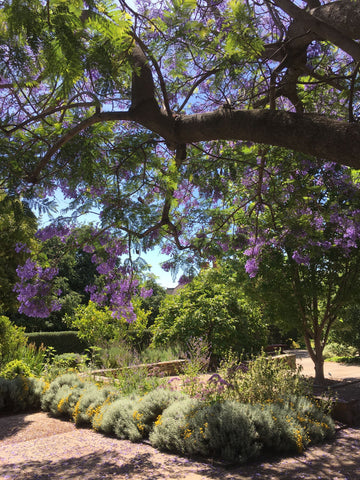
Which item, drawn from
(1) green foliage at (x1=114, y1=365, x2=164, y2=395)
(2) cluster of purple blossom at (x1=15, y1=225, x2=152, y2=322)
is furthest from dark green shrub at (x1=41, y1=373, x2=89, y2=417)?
(2) cluster of purple blossom at (x1=15, y1=225, x2=152, y2=322)

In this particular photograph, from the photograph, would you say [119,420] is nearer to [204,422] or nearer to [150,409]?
[150,409]

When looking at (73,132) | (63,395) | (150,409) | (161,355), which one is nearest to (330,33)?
(73,132)

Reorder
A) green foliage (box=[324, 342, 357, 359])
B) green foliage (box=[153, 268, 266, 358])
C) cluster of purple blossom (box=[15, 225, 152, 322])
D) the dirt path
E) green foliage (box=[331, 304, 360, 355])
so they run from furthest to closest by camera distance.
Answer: green foliage (box=[324, 342, 357, 359]) < green foliage (box=[331, 304, 360, 355]) < green foliage (box=[153, 268, 266, 358]) < cluster of purple blossom (box=[15, 225, 152, 322]) < the dirt path

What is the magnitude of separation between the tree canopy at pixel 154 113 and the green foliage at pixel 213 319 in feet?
15.7

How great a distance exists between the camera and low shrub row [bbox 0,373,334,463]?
464cm

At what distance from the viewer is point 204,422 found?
15.9 ft

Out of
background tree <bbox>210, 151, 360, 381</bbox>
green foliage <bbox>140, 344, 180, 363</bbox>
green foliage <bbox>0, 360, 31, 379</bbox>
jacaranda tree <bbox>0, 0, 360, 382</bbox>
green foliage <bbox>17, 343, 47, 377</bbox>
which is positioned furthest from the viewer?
green foliage <bbox>140, 344, 180, 363</bbox>

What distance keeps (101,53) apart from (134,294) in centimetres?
356

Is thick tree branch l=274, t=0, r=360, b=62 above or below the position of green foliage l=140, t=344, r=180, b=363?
above

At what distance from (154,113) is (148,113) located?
6 centimetres

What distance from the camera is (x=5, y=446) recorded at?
5.45m

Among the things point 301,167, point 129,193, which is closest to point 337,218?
point 301,167

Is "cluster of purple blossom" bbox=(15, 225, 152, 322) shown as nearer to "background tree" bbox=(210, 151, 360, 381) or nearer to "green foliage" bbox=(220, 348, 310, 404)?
"background tree" bbox=(210, 151, 360, 381)

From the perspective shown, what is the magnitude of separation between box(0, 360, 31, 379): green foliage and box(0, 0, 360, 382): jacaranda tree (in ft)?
13.9
